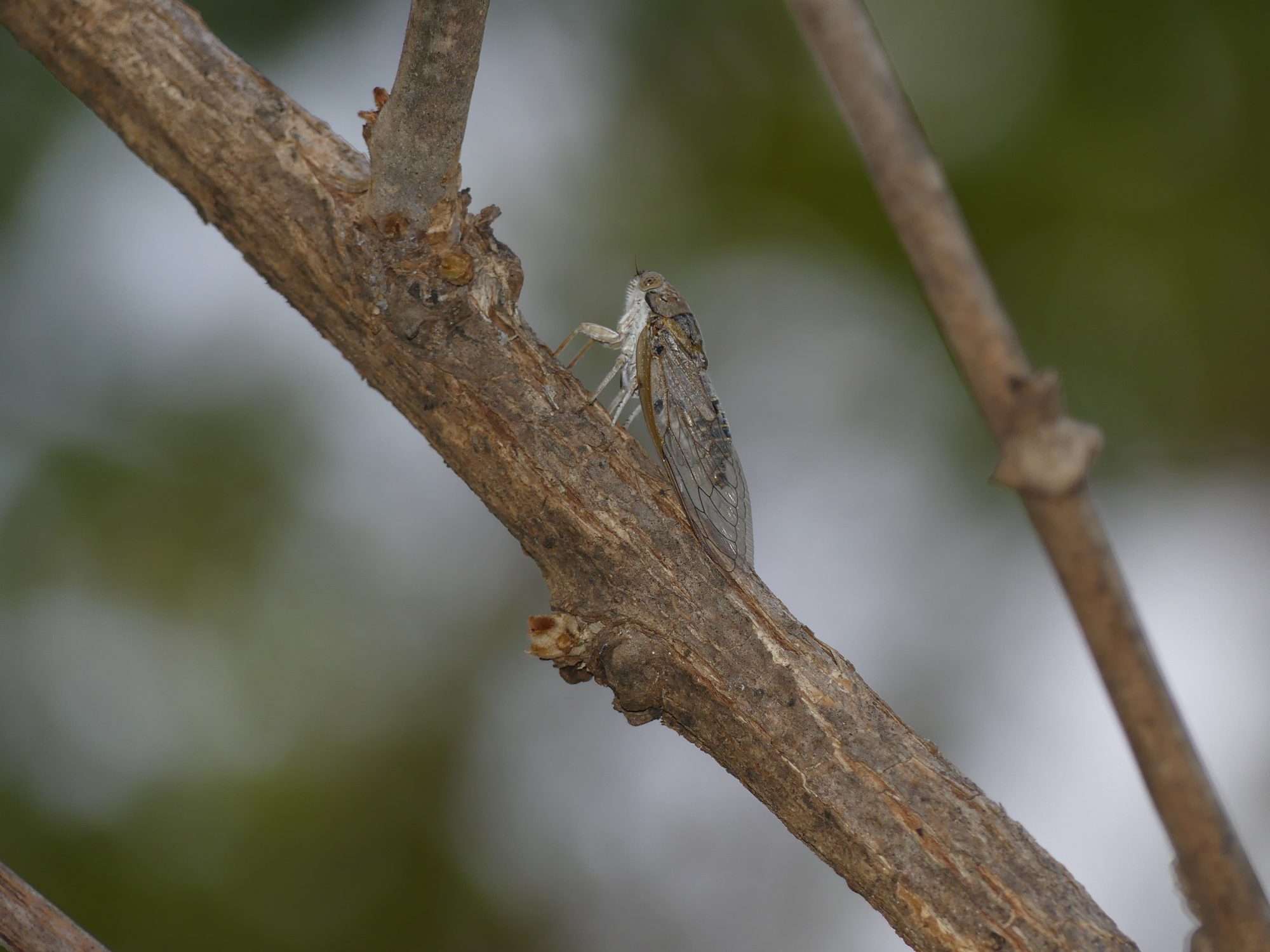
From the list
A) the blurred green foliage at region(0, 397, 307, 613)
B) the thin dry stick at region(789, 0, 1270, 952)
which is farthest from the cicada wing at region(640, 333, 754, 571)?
the blurred green foliage at region(0, 397, 307, 613)

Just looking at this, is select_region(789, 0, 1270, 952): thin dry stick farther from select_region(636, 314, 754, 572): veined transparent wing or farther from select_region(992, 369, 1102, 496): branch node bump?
select_region(636, 314, 754, 572): veined transparent wing

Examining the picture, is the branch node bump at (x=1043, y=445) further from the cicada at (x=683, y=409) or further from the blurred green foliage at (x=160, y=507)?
the blurred green foliage at (x=160, y=507)

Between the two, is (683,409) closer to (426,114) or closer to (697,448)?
(697,448)

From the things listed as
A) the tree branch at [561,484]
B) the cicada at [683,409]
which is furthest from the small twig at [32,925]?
the cicada at [683,409]

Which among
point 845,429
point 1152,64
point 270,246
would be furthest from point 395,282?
point 1152,64

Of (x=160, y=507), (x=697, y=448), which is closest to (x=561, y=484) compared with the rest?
(x=697, y=448)

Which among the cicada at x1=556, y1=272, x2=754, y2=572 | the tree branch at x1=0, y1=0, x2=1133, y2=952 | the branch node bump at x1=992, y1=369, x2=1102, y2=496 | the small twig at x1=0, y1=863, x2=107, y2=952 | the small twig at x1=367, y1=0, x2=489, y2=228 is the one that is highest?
the cicada at x1=556, y1=272, x2=754, y2=572
